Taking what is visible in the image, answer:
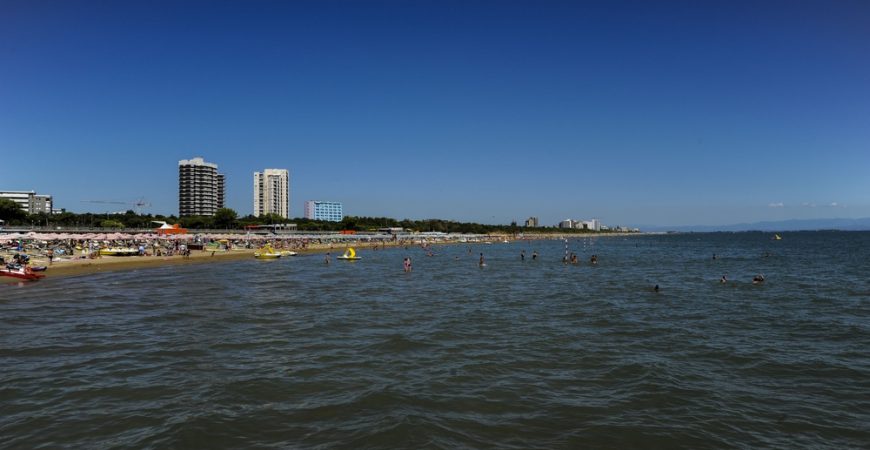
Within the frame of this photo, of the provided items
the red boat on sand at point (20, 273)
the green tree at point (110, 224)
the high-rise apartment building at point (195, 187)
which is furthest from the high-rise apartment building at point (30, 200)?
the red boat on sand at point (20, 273)

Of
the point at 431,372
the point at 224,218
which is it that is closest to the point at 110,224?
the point at 224,218

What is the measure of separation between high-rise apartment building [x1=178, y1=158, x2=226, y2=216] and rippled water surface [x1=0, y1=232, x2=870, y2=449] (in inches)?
6992

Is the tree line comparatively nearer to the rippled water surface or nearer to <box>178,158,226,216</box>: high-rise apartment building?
<box>178,158,226,216</box>: high-rise apartment building

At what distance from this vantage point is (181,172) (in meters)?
188

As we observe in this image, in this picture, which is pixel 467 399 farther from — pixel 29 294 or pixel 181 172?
pixel 181 172

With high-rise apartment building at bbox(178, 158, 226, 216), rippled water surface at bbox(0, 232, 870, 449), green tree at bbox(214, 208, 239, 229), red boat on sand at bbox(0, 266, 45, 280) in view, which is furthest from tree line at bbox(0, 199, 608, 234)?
rippled water surface at bbox(0, 232, 870, 449)

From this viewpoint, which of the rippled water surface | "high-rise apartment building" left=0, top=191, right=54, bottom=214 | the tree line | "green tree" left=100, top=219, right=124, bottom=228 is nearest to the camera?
the rippled water surface

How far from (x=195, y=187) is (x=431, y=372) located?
200 meters

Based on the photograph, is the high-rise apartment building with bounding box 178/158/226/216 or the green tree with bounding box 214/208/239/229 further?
the high-rise apartment building with bounding box 178/158/226/216

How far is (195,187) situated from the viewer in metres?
189

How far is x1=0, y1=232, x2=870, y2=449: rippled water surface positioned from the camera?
9.27 meters

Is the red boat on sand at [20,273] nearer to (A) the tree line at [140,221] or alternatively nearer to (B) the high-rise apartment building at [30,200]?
(A) the tree line at [140,221]

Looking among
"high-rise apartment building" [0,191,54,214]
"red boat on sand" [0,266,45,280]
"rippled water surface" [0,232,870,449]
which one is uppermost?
"high-rise apartment building" [0,191,54,214]

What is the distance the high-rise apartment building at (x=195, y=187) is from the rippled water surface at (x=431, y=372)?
178 meters
